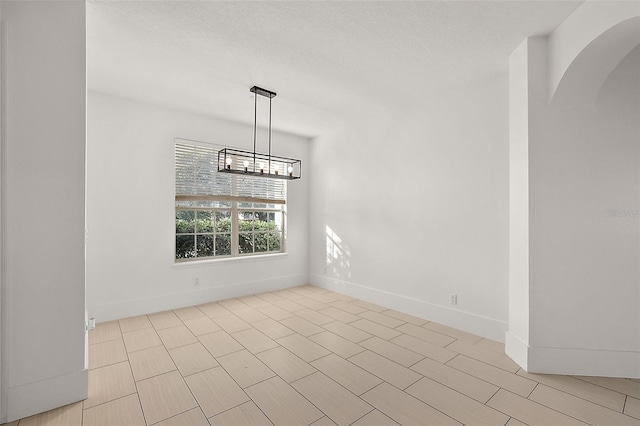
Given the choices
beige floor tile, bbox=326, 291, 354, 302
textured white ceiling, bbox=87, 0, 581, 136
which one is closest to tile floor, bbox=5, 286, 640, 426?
beige floor tile, bbox=326, 291, 354, 302

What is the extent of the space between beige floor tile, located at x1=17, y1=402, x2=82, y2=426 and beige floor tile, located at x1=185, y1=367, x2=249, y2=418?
684 millimetres

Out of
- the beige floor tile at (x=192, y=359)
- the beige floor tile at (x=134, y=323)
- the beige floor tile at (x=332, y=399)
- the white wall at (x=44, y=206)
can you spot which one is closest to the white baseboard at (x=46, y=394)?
the white wall at (x=44, y=206)

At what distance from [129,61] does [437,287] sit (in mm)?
4244

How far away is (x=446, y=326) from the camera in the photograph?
3.60 metres

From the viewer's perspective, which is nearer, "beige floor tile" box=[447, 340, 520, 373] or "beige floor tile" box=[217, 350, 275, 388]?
"beige floor tile" box=[217, 350, 275, 388]

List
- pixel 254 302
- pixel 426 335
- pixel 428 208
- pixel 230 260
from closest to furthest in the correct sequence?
pixel 426 335 → pixel 428 208 → pixel 254 302 → pixel 230 260

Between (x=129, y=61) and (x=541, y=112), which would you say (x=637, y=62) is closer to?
(x=541, y=112)

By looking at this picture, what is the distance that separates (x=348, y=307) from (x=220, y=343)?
1907 mm

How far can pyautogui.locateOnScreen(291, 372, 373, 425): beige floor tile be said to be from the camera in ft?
6.47

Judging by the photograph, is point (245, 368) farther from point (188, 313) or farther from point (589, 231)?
point (589, 231)

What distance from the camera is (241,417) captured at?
1.95 m

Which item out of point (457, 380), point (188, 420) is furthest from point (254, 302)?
point (457, 380)

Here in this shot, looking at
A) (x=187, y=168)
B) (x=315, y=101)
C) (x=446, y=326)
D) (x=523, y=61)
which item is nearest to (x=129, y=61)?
(x=187, y=168)

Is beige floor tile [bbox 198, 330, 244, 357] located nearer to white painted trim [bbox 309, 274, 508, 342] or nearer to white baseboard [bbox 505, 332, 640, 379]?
white painted trim [bbox 309, 274, 508, 342]
